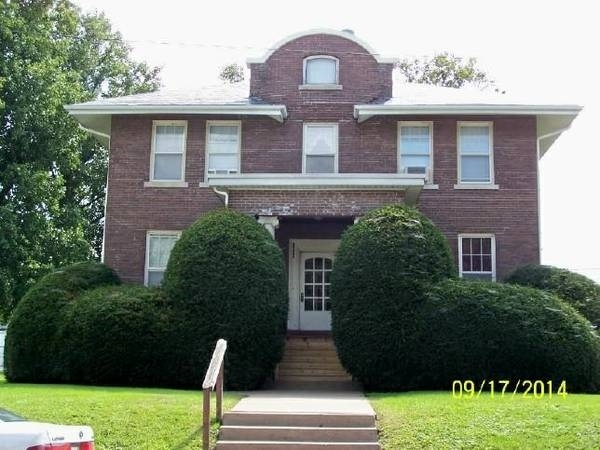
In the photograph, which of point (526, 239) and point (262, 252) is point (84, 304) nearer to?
point (262, 252)

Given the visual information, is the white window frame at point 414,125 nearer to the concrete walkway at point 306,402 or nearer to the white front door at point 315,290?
the white front door at point 315,290

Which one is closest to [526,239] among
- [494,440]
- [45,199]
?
[494,440]

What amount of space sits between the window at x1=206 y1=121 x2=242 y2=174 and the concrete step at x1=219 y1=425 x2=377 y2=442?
423 inches

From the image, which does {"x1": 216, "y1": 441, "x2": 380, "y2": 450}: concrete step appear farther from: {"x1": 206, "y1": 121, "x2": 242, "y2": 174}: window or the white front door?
{"x1": 206, "y1": 121, "x2": 242, "y2": 174}: window

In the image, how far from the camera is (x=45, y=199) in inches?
1155

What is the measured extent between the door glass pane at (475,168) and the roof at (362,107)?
4.07ft

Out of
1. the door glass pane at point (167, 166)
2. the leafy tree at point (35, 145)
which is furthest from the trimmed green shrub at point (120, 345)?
the leafy tree at point (35, 145)

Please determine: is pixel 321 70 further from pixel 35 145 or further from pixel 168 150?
pixel 35 145

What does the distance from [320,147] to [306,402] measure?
9325mm

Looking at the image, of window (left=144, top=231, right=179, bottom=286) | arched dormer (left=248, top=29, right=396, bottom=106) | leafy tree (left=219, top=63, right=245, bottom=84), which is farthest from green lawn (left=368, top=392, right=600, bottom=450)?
leafy tree (left=219, top=63, right=245, bottom=84)

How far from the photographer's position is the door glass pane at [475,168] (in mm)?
20609

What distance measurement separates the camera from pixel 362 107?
66.0 feet

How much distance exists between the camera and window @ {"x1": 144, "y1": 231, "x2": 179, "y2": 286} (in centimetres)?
2034

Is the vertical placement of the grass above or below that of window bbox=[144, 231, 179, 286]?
below
